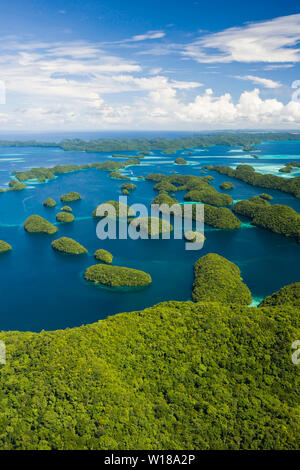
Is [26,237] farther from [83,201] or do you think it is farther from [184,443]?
[184,443]

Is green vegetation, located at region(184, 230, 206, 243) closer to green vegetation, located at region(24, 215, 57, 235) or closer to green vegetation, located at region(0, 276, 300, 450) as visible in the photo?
green vegetation, located at region(24, 215, 57, 235)

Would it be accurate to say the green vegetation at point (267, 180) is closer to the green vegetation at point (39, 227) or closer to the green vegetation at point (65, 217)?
the green vegetation at point (65, 217)

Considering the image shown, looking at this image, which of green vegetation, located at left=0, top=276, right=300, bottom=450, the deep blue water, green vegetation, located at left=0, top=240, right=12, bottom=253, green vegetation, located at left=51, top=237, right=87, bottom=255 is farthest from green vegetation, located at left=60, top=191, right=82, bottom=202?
green vegetation, located at left=0, top=276, right=300, bottom=450

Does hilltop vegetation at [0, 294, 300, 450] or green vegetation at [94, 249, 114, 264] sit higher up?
green vegetation at [94, 249, 114, 264]

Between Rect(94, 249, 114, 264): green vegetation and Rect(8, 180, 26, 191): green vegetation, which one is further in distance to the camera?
Rect(8, 180, 26, 191): green vegetation

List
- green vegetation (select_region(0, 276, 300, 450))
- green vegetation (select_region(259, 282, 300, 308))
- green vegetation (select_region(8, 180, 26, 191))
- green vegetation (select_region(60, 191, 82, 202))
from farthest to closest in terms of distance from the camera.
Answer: green vegetation (select_region(8, 180, 26, 191)) < green vegetation (select_region(60, 191, 82, 202)) < green vegetation (select_region(259, 282, 300, 308)) < green vegetation (select_region(0, 276, 300, 450))

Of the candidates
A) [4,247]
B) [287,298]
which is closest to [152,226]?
[4,247]
